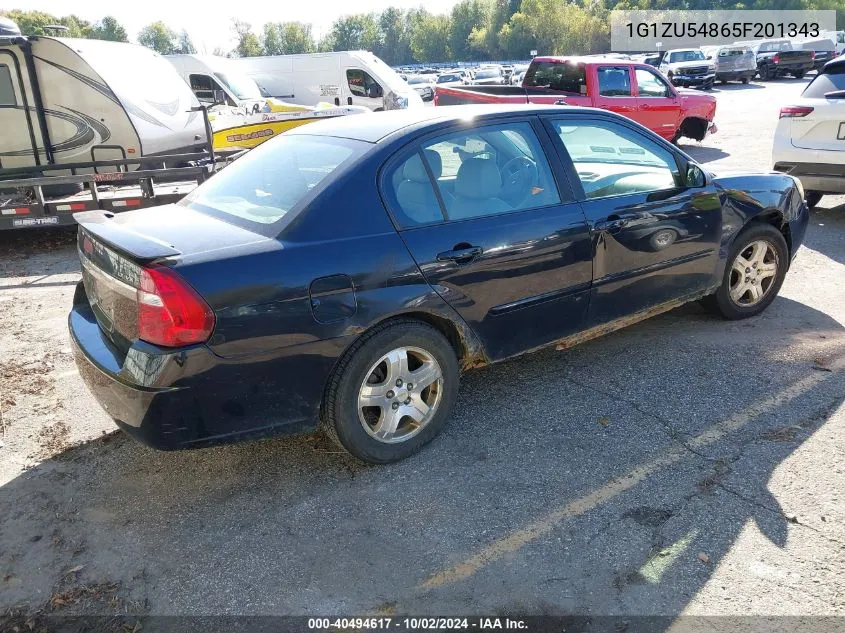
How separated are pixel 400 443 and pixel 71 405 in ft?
6.94

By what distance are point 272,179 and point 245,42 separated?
3702 inches

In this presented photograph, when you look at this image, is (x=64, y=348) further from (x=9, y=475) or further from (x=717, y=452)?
(x=717, y=452)

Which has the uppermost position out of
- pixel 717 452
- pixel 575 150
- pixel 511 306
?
pixel 575 150

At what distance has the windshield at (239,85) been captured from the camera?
59.1ft

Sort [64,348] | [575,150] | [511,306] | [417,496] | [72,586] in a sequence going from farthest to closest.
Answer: [64,348], [575,150], [511,306], [417,496], [72,586]

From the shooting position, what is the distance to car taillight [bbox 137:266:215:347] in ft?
8.78

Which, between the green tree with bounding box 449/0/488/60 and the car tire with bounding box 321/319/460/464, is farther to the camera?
the green tree with bounding box 449/0/488/60

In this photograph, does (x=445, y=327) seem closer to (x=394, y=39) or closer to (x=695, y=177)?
(x=695, y=177)

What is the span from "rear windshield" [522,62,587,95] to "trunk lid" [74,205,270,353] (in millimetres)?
9880

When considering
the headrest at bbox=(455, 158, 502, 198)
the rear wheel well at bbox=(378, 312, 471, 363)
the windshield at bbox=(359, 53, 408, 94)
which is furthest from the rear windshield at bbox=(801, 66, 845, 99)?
the windshield at bbox=(359, 53, 408, 94)

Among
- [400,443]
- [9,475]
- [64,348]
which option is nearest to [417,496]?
[400,443]

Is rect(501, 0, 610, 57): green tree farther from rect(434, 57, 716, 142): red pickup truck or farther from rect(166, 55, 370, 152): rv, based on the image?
rect(166, 55, 370, 152): rv

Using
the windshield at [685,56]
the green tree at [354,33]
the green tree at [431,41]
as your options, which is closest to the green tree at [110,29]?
the green tree at [354,33]

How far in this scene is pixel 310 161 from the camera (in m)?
3.43
